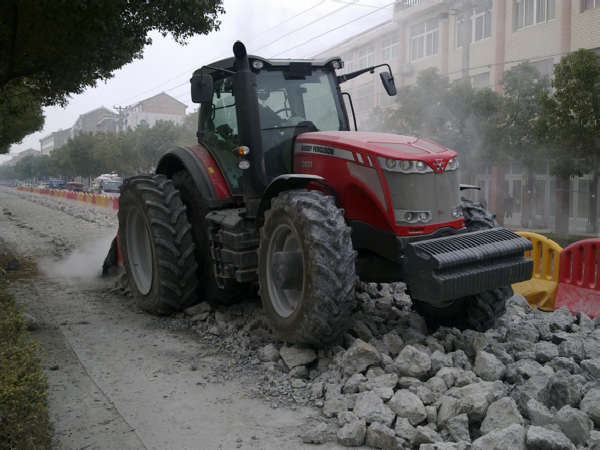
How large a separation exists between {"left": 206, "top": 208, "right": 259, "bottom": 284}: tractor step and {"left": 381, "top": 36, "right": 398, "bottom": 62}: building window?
20.4m

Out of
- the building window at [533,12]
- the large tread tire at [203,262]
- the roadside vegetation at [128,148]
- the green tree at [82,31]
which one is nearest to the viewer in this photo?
the large tread tire at [203,262]

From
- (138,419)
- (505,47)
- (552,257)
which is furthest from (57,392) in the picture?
(505,47)

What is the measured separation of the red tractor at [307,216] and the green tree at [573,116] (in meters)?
12.4

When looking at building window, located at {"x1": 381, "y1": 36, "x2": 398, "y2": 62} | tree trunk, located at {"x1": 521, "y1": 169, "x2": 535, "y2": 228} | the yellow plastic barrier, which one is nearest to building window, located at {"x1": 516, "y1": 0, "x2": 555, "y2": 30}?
building window, located at {"x1": 381, "y1": 36, "x2": 398, "y2": 62}

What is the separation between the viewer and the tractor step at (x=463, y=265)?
4.33m

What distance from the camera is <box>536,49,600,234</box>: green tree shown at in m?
16.0

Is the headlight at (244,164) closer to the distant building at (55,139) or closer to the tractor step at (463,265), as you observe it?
the tractor step at (463,265)

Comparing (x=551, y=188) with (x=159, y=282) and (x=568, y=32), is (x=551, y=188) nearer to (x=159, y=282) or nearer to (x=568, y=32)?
(x=568, y=32)

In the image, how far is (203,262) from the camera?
22.1 ft

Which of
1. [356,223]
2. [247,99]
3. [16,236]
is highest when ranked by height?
[247,99]

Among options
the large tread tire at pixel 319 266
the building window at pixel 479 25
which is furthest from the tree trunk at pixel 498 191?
the large tread tire at pixel 319 266

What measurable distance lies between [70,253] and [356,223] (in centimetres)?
950

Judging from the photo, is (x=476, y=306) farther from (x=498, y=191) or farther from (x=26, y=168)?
(x=26, y=168)

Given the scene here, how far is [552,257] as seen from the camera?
6.86 meters
